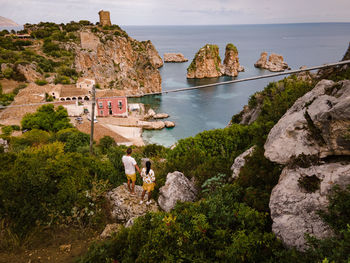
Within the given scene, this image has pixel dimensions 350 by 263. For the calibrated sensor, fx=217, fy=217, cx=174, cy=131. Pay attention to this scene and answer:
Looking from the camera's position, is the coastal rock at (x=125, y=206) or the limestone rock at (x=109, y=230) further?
the coastal rock at (x=125, y=206)

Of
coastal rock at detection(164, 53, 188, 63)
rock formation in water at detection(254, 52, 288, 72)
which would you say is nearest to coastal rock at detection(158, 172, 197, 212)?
rock formation in water at detection(254, 52, 288, 72)

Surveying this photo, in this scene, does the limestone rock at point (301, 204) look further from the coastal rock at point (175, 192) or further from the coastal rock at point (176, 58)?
the coastal rock at point (176, 58)

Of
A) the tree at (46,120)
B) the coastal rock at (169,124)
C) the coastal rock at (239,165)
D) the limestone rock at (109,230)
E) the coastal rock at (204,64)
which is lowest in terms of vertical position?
the coastal rock at (169,124)

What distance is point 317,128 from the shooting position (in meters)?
4.22

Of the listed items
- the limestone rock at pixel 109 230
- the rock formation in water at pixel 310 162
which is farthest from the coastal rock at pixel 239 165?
the limestone rock at pixel 109 230

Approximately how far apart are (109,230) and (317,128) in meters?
5.37

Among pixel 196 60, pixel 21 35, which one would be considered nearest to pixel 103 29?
pixel 21 35

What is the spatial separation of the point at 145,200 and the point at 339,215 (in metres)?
5.04

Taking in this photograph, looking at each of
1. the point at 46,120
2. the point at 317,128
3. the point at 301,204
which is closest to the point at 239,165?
the point at 317,128

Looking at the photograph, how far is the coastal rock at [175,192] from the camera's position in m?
6.37

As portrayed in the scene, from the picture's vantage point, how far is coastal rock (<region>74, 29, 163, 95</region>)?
216 feet

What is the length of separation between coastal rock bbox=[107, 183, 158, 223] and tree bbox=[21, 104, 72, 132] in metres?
29.9

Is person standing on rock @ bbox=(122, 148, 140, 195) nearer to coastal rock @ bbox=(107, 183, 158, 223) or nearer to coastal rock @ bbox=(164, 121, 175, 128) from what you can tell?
coastal rock @ bbox=(107, 183, 158, 223)

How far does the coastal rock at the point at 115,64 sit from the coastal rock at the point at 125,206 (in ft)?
198
